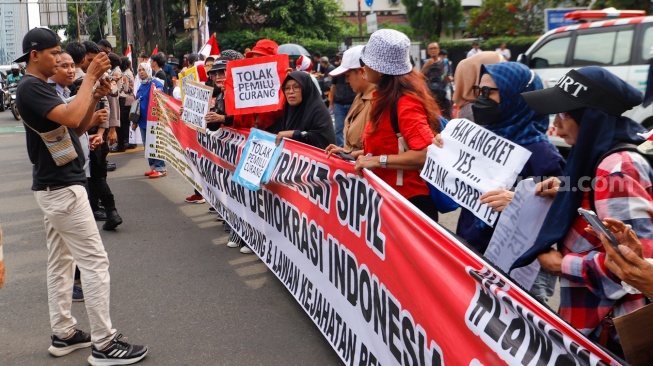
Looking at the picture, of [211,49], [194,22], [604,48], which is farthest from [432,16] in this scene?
[211,49]

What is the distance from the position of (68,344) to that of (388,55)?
271 centimetres

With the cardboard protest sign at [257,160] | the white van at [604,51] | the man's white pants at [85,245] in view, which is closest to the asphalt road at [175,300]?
the man's white pants at [85,245]

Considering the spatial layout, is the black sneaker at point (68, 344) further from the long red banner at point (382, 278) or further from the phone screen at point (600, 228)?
the phone screen at point (600, 228)

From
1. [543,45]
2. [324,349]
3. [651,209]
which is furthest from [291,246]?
[543,45]

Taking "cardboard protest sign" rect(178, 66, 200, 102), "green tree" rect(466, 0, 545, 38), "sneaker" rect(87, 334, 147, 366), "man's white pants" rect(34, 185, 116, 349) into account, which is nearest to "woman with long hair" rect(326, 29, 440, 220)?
"man's white pants" rect(34, 185, 116, 349)

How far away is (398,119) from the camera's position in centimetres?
381

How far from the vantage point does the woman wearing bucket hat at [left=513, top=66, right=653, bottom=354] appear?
2232 millimetres

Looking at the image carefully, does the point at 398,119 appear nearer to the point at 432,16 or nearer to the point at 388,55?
the point at 388,55

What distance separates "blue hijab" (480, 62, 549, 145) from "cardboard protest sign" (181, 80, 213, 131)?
414 centimetres

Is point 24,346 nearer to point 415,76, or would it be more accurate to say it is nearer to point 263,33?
point 415,76

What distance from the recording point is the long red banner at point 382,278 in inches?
82.7

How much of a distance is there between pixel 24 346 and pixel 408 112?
2.95 metres

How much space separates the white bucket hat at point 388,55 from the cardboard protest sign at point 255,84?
7.08ft

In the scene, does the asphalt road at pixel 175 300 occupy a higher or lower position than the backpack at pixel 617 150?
lower
